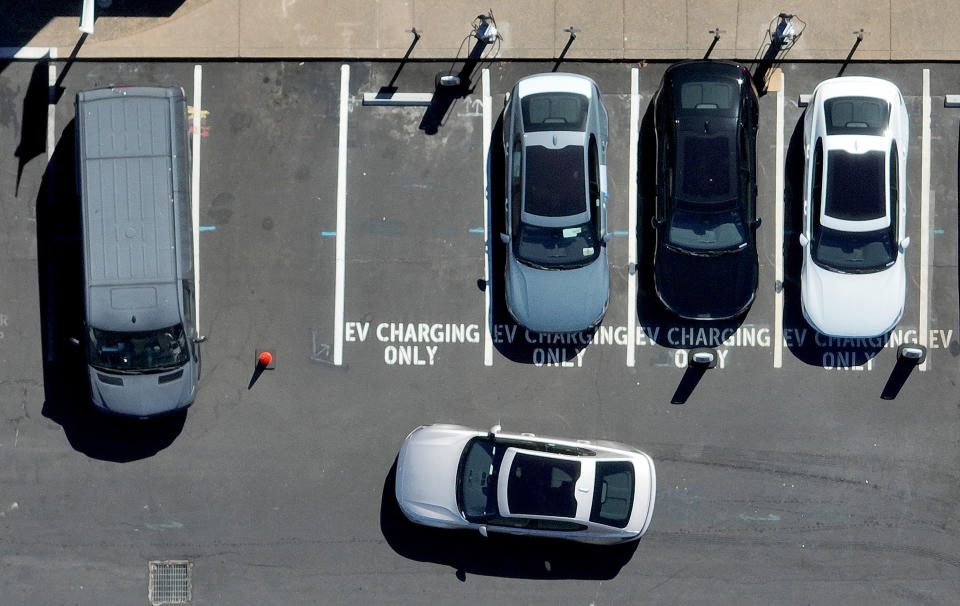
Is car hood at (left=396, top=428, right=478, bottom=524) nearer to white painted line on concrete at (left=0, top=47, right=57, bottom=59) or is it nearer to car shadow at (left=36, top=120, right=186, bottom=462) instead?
car shadow at (left=36, top=120, right=186, bottom=462)

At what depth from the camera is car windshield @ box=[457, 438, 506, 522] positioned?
13.9 m

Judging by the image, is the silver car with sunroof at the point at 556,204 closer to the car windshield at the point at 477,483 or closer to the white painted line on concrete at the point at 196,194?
the car windshield at the point at 477,483

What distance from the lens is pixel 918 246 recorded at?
14531 millimetres

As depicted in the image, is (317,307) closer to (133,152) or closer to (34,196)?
(133,152)

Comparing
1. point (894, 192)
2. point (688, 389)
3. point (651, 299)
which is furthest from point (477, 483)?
point (894, 192)

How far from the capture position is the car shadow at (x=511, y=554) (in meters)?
14.5

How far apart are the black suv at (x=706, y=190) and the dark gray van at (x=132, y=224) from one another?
26.1 feet

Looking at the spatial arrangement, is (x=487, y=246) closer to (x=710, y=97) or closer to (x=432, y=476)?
(x=432, y=476)

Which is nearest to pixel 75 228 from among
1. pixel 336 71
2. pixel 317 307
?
pixel 317 307

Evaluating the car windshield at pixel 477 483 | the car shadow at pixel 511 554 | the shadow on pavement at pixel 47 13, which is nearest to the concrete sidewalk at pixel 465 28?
the shadow on pavement at pixel 47 13

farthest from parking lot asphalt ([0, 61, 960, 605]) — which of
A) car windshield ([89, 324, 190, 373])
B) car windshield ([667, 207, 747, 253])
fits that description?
car windshield ([89, 324, 190, 373])

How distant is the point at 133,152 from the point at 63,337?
3.69 m

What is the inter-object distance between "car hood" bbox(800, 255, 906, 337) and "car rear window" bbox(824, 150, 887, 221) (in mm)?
964

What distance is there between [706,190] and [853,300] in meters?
3.10
